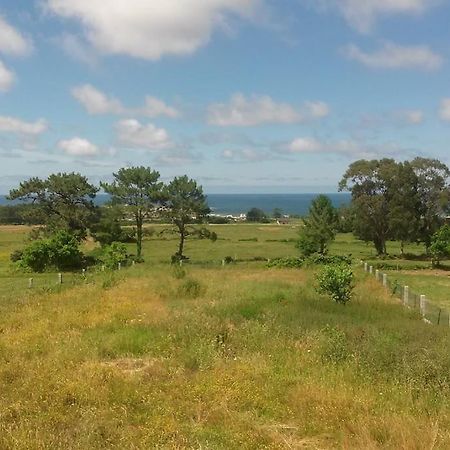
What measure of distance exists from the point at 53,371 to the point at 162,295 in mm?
10413

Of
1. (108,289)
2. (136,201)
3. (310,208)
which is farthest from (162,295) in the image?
(310,208)

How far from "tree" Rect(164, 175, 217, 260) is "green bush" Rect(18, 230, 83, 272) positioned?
33.8 feet

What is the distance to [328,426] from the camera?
7.79m

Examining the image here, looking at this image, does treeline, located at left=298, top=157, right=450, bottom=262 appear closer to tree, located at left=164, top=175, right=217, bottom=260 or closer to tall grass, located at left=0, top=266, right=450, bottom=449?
tree, located at left=164, top=175, right=217, bottom=260

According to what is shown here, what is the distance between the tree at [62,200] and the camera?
165 ft

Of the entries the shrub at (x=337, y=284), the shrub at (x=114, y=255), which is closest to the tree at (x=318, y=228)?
the shrub at (x=114, y=255)

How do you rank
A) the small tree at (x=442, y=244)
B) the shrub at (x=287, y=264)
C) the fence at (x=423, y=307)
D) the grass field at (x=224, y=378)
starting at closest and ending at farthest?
the grass field at (x=224, y=378), the fence at (x=423, y=307), the shrub at (x=287, y=264), the small tree at (x=442, y=244)

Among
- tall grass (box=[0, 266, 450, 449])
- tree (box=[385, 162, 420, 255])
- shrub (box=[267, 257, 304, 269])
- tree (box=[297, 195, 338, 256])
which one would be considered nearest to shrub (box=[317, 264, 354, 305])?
tall grass (box=[0, 266, 450, 449])

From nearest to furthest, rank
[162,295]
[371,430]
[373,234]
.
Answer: [371,430]
[162,295]
[373,234]

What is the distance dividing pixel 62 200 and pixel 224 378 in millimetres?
45076

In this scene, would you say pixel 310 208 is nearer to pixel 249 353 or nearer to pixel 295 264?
pixel 295 264

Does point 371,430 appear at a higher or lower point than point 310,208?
lower

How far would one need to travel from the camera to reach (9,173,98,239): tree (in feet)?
165

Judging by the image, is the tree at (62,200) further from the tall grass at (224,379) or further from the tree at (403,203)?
the tall grass at (224,379)
